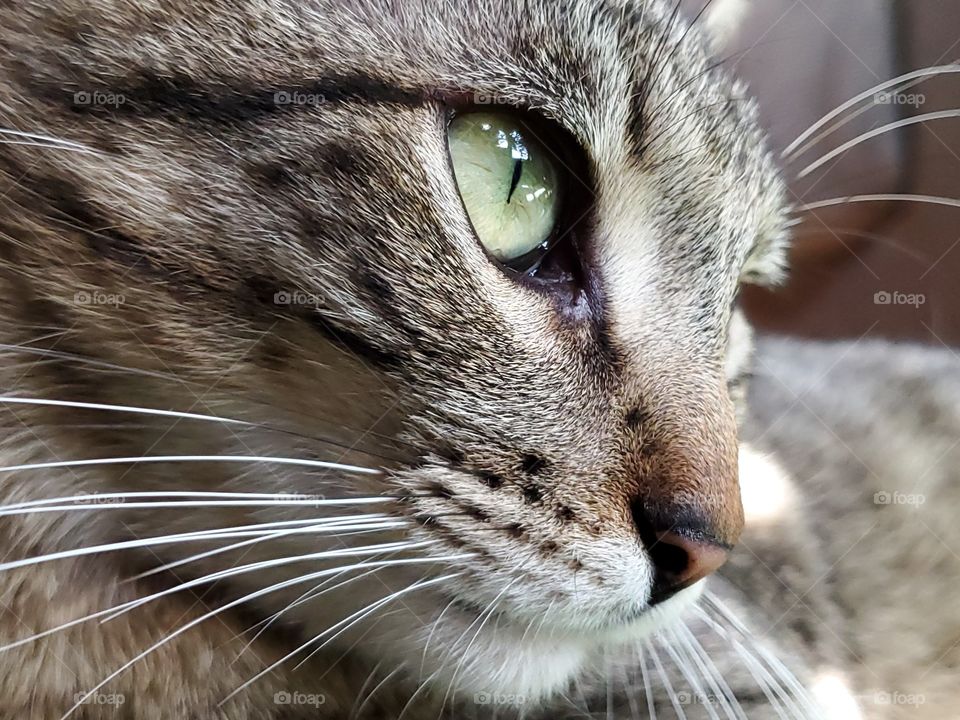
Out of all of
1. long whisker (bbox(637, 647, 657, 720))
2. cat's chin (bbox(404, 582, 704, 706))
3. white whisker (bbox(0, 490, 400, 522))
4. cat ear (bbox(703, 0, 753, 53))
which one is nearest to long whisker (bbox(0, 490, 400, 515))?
white whisker (bbox(0, 490, 400, 522))

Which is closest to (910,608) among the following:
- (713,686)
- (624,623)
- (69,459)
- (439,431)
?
(713,686)

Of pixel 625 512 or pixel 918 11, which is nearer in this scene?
pixel 625 512

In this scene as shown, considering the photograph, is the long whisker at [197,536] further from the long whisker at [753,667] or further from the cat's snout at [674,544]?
the long whisker at [753,667]

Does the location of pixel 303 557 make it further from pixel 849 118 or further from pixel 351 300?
pixel 849 118

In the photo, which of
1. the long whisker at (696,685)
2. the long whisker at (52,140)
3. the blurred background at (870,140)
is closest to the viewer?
the long whisker at (52,140)

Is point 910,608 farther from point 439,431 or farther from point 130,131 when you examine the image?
point 130,131

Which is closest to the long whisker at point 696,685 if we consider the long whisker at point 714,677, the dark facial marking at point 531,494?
the long whisker at point 714,677

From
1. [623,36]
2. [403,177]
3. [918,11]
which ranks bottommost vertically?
[403,177]

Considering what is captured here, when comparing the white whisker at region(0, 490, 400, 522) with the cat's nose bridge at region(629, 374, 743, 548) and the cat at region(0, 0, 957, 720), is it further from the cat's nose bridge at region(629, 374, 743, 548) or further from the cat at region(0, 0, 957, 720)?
Result: the cat's nose bridge at region(629, 374, 743, 548)
